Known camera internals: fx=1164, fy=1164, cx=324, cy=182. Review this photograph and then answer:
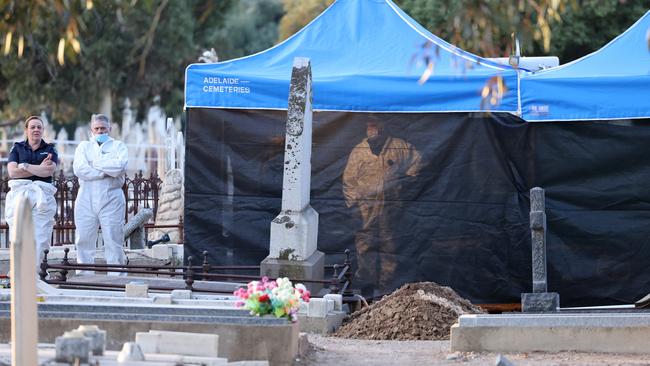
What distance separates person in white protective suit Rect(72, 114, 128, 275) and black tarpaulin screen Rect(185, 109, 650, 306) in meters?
0.91

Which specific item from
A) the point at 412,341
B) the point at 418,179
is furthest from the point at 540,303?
the point at 418,179

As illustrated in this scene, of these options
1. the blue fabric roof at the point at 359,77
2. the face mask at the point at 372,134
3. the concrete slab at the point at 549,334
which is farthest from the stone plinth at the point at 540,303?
the face mask at the point at 372,134

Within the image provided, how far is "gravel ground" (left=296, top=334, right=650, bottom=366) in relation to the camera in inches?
350

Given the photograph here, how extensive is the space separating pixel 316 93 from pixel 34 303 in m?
7.08

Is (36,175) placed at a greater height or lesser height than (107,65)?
lesser

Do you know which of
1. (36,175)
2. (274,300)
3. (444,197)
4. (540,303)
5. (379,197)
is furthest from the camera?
(379,197)

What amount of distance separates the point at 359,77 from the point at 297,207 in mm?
1879

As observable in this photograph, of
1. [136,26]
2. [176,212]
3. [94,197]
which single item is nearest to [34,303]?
[94,197]

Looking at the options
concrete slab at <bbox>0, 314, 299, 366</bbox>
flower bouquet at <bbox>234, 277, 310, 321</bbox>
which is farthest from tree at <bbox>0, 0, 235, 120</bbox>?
concrete slab at <bbox>0, 314, 299, 366</bbox>

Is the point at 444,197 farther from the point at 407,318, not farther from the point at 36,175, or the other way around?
the point at 36,175

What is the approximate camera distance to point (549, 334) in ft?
30.8

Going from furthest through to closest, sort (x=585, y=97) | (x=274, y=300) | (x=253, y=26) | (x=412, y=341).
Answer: (x=253, y=26), (x=585, y=97), (x=412, y=341), (x=274, y=300)

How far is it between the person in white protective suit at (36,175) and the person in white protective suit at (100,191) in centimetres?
46

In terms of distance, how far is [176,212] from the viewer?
743 inches
